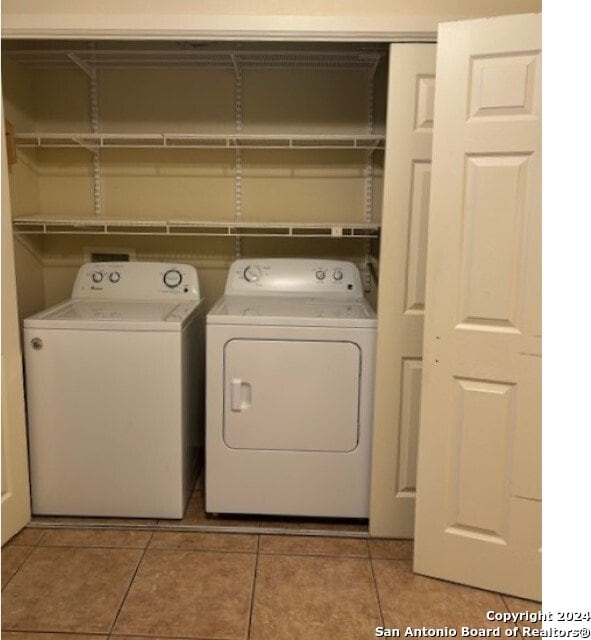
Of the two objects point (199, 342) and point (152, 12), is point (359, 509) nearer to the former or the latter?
point (199, 342)

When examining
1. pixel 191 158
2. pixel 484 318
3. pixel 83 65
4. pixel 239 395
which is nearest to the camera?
pixel 484 318

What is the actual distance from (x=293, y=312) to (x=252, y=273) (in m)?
0.52

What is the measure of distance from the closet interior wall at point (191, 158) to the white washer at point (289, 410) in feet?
2.05

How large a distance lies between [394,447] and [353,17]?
1648mm

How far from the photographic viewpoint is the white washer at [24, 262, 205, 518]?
230 cm

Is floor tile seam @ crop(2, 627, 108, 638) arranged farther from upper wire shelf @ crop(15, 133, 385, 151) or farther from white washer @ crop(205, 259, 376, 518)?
upper wire shelf @ crop(15, 133, 385, 151)

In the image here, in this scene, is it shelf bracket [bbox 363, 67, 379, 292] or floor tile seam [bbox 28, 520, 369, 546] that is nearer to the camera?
floor tile seam [bbox 28, 520, 369, 546]

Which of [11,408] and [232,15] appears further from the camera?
[11,408]

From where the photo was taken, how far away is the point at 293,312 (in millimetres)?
2385

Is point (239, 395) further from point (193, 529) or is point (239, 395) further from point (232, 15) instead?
point (232, 15)

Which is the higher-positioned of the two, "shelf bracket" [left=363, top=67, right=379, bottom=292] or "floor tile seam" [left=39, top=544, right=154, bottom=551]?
"shelf bracket" [left=363, top=67, right=379, bottom=292]

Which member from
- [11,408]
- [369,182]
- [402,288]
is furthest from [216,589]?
[369,182]

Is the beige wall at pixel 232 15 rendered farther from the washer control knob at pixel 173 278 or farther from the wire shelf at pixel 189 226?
the washer control knob at pixel 173 278

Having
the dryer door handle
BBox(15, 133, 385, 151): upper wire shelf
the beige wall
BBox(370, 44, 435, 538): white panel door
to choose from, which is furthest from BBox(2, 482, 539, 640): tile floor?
the beige wall
